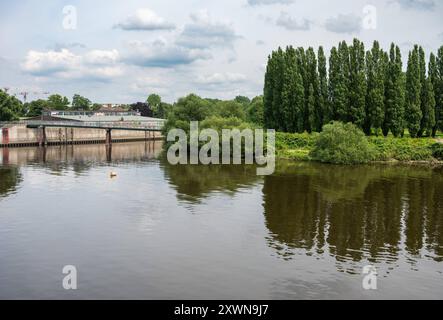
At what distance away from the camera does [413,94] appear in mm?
81625

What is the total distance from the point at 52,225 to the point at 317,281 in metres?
21.0

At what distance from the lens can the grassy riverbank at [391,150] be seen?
77.4 metres

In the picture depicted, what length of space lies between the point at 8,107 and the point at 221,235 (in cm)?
11567

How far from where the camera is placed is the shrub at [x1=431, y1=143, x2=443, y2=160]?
253 feet

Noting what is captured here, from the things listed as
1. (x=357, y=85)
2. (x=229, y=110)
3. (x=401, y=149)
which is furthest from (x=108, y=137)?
(x=401, y=149)

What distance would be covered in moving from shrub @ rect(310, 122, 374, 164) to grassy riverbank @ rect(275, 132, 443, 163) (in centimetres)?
197

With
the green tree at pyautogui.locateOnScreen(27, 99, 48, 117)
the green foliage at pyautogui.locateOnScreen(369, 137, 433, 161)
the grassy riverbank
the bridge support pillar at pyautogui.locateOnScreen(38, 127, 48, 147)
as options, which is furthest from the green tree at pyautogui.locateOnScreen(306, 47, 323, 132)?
the green tree at pyautogui.locateOnScreen(27, 99, 48, 117)

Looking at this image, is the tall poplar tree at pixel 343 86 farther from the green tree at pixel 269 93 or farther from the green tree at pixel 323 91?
the green tree at pixel 269 93

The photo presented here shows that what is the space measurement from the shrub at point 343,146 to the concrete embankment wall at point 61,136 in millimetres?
71075

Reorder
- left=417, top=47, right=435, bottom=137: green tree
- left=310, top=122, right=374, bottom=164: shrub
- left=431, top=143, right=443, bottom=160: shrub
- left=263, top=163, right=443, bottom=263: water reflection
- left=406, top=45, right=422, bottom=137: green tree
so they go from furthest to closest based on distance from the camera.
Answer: left=417, top=47, right=435, bottom=137: green tree < left=406, top=45, right=422, bottom=137: green tree < left=431, top=143, right=443, bottom=160: shrub < left=310, top=122, right=374, bottom=164: shrub < left=263, top=163, right=443, bottom=263: water reflection

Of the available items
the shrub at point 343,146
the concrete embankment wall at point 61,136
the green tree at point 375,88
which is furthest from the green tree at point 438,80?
the concrete embankment wall at point 61,136

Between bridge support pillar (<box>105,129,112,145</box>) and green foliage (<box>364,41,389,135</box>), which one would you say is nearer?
green foliage (<box>364,41,389,135</box>)

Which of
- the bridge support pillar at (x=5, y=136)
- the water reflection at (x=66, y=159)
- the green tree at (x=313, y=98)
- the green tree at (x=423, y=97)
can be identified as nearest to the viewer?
the water reflection at (x=66, y=159)

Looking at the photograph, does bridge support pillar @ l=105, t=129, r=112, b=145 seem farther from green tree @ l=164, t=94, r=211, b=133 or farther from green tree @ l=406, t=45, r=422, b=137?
green tree @ l=406, t=45, r=422, b=137
